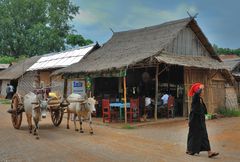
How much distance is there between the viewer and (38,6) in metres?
53.2

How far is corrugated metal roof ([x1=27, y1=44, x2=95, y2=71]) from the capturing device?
23.7 m

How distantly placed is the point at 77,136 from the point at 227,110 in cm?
1120

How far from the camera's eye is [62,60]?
84.2 feet

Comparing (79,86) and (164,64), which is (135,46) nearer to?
(164,64)

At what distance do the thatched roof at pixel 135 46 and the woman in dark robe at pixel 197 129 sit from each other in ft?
20.0

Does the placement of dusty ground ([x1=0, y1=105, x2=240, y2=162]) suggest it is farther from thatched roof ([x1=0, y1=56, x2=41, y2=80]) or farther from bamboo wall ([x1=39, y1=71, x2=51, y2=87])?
thatched roof ([x1=0, y1=56, x2=41, y2=80])

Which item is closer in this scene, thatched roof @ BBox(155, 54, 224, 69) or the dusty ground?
the dusty ground

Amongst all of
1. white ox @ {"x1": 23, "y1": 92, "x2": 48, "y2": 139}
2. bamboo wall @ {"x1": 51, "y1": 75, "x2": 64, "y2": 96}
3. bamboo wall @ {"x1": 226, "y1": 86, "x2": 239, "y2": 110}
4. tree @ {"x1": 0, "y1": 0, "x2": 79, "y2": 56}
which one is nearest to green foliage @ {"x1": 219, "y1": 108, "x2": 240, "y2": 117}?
bamboo wall @ {"x1": 226, "y1": 86, "x2": 239, "y2": 110}

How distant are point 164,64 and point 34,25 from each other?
35113mm

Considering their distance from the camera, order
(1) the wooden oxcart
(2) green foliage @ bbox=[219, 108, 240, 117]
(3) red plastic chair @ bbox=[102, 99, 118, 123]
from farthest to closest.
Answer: (2) green foliage @ bbox=[219, 108, 240, 117] → (3) red plastic chair @ bbox=[102, 99, 118, 123] → (1) the wooden oxcart

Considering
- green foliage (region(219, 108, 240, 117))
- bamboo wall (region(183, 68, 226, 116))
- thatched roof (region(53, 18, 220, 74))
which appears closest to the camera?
thatched roof (region(53, 18, 220, 74))

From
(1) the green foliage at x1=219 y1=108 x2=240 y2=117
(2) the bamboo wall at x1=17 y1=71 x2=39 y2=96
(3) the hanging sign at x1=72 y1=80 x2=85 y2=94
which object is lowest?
(1) the green foliage at x1=219 y1=108 x2=240 y2=117

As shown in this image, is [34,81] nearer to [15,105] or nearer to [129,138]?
[15,105]

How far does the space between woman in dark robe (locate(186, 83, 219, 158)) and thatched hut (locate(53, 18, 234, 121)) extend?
6.47m
